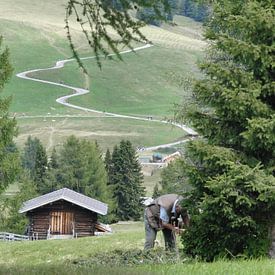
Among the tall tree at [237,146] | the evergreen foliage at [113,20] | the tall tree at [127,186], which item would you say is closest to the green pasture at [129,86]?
the tall tree at [127,186]

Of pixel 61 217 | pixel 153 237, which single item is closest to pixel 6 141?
pixel 61 217

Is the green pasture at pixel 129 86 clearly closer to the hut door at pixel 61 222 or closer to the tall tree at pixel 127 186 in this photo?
the tall tree at pixel 127 186

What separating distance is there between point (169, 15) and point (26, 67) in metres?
151

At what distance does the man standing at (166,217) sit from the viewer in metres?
13.7

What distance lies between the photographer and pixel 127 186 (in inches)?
2773

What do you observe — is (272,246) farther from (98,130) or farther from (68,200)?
(98,130)

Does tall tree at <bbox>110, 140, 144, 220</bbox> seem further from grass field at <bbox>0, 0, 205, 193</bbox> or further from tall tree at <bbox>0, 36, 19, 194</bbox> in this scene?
tall tree at <bbox>0, 36, 19, 194</bbox>

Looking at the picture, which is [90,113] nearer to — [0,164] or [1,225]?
[1,225]

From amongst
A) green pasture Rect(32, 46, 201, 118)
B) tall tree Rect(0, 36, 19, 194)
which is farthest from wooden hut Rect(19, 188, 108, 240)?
green pasture Rect(32, 46, 201, 118)

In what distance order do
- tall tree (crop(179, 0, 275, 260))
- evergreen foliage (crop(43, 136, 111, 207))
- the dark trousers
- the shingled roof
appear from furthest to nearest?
evergreen foliage (crop(43, 136, 111, 207)), the shingled roof, the dark trousers, tall tree (crop(179, 0, 275, 260))

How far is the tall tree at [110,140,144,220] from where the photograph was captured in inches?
2721

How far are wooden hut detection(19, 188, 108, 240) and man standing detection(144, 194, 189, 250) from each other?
2872 cm

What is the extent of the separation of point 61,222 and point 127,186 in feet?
88.7

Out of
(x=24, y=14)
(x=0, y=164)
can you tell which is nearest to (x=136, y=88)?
(x=24, y=14)
